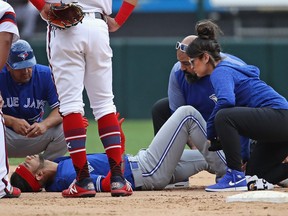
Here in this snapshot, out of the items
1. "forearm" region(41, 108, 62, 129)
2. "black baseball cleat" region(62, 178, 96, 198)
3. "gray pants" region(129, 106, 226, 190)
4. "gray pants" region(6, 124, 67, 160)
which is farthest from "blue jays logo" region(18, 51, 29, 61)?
"black baseball cleat" region(62, 178, 96, 198)

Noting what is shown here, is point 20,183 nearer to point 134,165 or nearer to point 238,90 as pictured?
point 134,165

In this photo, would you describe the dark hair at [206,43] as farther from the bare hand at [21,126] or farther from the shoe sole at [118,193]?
the bare hand at [21,126]

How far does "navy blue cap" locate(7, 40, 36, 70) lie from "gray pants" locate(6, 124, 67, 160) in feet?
2.01

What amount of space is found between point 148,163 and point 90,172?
412mm

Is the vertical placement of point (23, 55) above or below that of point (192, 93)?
above

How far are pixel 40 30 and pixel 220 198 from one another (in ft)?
48.0

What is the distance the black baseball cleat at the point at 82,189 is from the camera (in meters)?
5.51

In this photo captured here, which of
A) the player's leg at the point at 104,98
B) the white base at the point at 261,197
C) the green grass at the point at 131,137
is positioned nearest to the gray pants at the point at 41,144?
the player's leg at the point at 104,98

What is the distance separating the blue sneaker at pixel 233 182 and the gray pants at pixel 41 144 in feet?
5.34

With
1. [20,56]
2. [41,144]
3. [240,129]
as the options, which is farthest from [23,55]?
[240,129]

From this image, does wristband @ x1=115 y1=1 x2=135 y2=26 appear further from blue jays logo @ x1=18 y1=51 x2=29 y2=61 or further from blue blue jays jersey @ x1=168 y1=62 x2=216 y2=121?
blue jays logo @ x1=18 y1=51 x2=29 y2=61

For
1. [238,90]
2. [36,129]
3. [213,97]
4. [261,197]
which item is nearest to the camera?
[261,197]

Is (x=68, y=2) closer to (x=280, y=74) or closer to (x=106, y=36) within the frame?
(x=106, y=36)

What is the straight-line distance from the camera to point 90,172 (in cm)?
607
